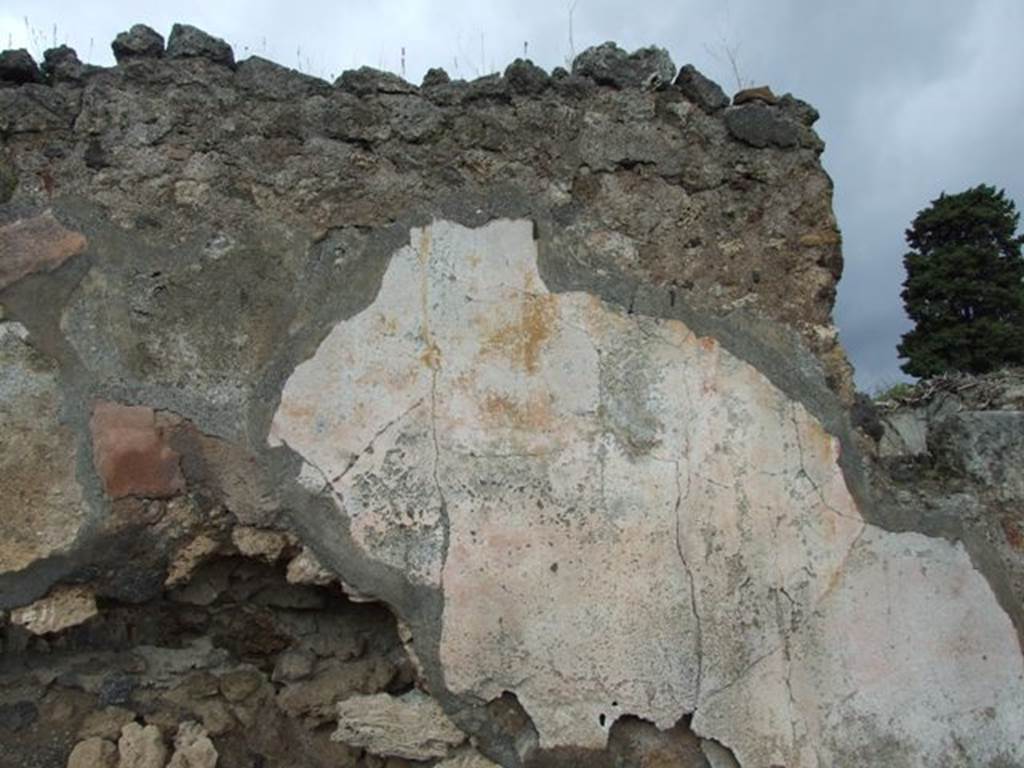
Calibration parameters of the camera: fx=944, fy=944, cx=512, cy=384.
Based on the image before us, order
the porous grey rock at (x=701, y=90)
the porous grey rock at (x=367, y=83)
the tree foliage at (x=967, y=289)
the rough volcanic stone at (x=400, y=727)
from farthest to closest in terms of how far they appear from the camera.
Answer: the tree foliage at (x=967, y=289)
the porous grey rock at (x=701, y=90)
the porous grey rock at (x=367, y=83)
the rough volcanic stone at (x=400, y=727)

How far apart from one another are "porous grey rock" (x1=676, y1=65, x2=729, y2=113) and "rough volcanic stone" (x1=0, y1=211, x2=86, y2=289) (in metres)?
1.57

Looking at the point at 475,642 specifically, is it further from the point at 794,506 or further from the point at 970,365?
the point at 970,365

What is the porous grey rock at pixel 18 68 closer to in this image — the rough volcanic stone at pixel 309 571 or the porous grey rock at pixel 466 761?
the rough volcanic stone at pixel 309 571

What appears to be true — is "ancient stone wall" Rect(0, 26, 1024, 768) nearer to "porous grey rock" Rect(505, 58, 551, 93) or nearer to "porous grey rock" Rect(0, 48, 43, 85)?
"porous grey rock" Rect(0, 48, 43, 85)

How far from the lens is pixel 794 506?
231 cm

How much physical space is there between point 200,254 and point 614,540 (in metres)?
1.21

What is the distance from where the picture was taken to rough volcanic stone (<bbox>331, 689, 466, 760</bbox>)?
86.0 inches

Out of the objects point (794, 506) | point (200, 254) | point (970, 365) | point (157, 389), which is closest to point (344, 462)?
point (157, 389)

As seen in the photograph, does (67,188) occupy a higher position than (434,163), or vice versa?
(434,163)

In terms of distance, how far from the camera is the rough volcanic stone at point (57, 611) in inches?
82.0

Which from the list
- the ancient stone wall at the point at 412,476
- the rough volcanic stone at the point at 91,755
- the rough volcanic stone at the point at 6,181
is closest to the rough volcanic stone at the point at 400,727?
the ancient stone wall at the point at 412,476

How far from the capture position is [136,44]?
232cm

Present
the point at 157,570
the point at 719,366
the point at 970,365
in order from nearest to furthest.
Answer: the point at 157,570 < the point at 719,366 < the point at 970,365

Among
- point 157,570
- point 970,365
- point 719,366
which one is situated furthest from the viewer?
point 970,365
